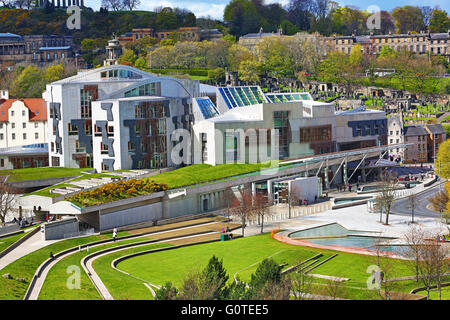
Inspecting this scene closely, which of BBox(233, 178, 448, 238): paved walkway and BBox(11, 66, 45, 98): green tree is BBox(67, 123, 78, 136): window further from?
BBox(11, 66, 45, 98): green tree

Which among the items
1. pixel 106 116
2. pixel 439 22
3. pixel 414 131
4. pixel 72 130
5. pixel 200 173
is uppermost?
pixel 439 22

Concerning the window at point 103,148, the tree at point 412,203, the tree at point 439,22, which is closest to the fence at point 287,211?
the tree at point 412,203

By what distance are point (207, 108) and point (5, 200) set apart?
990 inches

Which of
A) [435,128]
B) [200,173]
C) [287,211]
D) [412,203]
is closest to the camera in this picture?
[412,203]

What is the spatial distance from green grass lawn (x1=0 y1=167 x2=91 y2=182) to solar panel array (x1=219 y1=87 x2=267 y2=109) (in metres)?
19.3

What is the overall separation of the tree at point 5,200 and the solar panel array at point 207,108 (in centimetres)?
2240

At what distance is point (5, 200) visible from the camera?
191 ft

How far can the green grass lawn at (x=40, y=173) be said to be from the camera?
65.6 meters

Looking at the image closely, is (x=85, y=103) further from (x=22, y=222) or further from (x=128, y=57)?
(x=128, y=57)

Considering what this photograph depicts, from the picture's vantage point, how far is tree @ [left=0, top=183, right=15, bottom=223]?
5592 cm

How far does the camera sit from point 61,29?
16312cm

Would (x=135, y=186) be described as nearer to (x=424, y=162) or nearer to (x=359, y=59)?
(x=424, y=162)

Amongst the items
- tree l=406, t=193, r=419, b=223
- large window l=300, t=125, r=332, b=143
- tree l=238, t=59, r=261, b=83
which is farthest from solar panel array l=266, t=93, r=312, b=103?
tree l=238, t=59, r=261, b=83

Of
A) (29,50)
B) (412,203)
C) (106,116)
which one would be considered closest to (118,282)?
(412,203)
